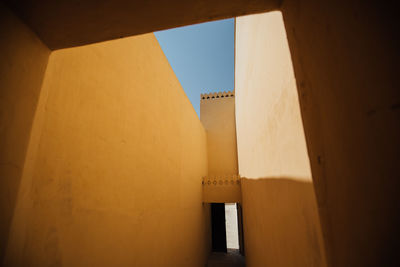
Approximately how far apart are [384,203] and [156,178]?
2.84 meters

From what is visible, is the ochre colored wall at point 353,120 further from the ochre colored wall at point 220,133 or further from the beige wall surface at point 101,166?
the ochre colored wall at point 220,133

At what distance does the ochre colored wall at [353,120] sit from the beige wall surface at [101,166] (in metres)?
1.33

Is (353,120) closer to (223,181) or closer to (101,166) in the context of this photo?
(101,166)

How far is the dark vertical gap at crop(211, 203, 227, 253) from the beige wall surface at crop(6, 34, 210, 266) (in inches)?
240

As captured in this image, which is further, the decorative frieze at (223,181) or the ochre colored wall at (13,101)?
the decorative frieze at (223,181)

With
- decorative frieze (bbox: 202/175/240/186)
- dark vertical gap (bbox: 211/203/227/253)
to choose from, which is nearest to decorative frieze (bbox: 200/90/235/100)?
decorative frieze (bbox: 202/175/240/186)

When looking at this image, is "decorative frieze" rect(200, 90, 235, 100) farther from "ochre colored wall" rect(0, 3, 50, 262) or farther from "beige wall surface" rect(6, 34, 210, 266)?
"ochre colored wall" rect(0, 3, 50, 262)

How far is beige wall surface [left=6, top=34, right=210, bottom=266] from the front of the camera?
1.10 metres

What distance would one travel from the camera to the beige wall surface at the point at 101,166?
1097 mm

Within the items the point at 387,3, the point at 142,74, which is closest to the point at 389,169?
the point at 387,3

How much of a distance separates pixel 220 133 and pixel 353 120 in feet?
29.1

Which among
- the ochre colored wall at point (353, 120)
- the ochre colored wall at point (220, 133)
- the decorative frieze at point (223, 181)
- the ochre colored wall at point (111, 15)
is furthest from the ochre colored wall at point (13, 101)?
the ochre colored wall at point (220, 133)

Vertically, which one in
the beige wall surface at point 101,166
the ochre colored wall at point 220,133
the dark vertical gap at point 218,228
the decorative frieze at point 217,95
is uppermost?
the decorative frieze at point 217,95

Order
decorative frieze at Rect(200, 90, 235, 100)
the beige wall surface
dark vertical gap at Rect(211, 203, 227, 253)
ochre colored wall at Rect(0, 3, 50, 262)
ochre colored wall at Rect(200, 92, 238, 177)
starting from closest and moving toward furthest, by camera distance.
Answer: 1. ochre colored wall at Rect(0, 3, 50, 262)
2. the beige wall surface
3. dark vertical gap at Rect(211, 203, 227, 253)
4. ochre colored wall at Rect(200, 92, 238, 177)
5. decorative frieze at Rect(200, 90, 235, 100)
